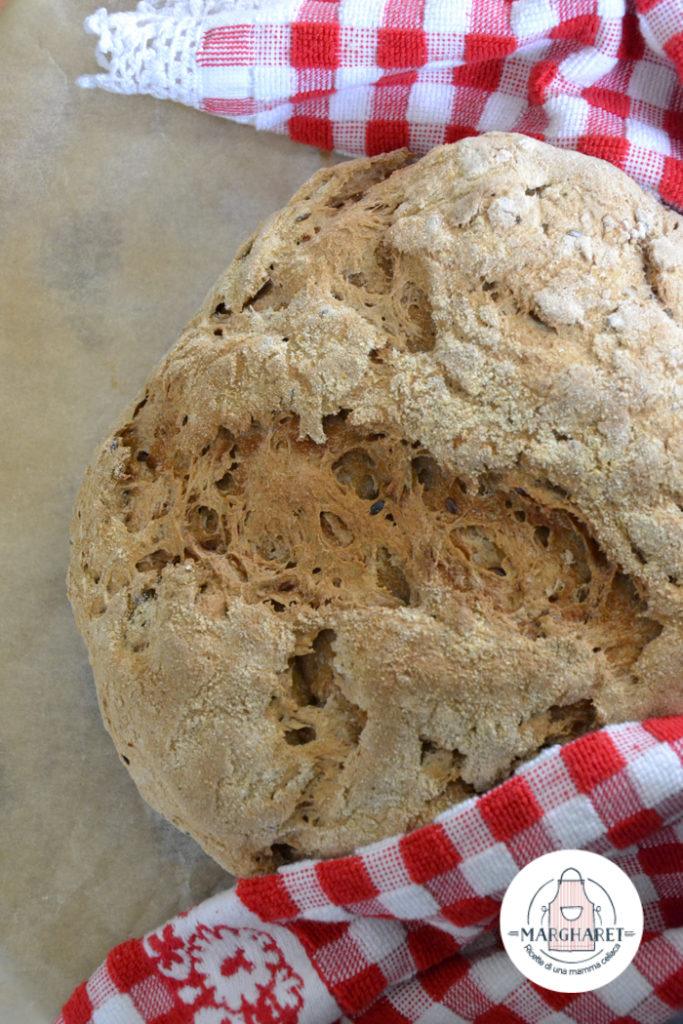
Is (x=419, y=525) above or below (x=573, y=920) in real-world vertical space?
above

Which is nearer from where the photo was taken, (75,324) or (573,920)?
(573,920)

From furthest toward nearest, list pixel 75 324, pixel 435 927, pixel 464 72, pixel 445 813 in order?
1. pixel 75 324
2. pixel 464 72
3. pixel 435 927
4. pixel 445 813

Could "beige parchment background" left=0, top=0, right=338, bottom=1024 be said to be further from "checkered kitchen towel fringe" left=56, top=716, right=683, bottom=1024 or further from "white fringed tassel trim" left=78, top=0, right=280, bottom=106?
"checkered kitchen towel fringe" left=56, top=716, right=683, bottom=1024

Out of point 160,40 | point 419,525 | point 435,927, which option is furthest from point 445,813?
point 160,40

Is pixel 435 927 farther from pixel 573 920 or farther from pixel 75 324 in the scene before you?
pixel 75 324

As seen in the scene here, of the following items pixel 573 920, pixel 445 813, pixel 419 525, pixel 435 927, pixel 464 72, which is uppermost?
pixel 464 72
